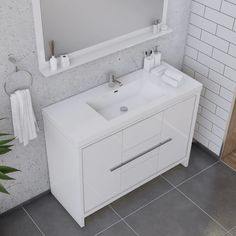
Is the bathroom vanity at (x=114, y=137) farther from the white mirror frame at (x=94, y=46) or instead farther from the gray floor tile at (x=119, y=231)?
the white mirror frame at (x=94, y=46)

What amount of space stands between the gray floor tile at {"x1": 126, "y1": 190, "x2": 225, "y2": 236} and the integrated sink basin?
2.69 ft

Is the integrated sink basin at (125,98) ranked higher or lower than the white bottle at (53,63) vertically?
lower

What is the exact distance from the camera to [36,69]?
2.79m

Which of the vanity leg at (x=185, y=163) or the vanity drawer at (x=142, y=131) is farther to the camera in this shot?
the vanity leg at (x=185, y=163)

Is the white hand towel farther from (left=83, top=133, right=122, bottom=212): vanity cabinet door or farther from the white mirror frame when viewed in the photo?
(left=83, top=133, right=122, bottom=212): vanity cabinet door

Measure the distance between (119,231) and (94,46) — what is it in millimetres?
1376

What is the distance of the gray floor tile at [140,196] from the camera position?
133 inches

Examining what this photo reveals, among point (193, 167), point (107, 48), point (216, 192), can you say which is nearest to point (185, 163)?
point (193, 167)

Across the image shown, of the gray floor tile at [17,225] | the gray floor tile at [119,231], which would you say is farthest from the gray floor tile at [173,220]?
the gray floor tile at [17,225]

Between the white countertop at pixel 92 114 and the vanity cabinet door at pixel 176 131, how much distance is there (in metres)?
0.10

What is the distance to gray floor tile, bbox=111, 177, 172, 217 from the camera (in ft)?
11.1

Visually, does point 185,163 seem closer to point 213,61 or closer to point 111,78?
point 213,61

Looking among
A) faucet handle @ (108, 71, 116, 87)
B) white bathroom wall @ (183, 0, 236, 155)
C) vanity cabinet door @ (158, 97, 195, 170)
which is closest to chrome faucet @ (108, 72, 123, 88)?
faucet handle @ (108, 71, 116, 87)

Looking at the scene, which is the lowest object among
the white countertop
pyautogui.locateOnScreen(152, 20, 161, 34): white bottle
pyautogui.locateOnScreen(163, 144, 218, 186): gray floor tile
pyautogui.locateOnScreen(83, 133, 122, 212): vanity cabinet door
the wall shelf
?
pyautogui.locateOnScreen(163, 144, 218, 186): gray floor tile
